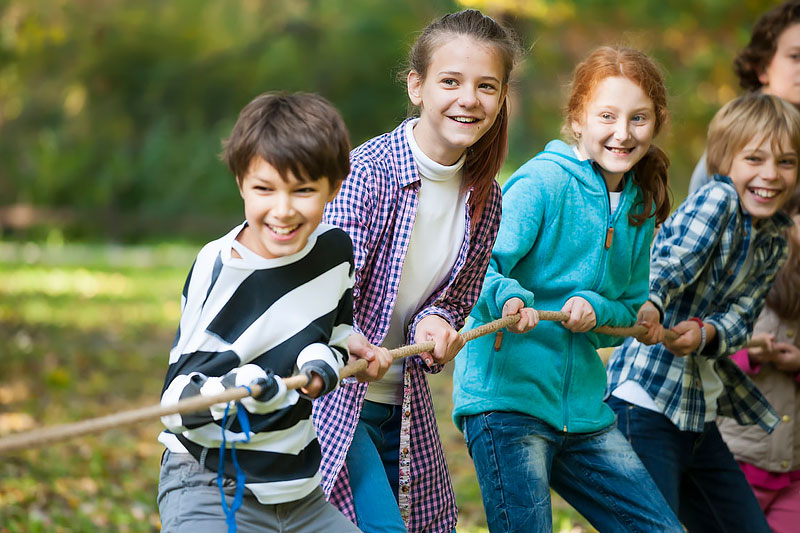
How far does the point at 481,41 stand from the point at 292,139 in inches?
36.4

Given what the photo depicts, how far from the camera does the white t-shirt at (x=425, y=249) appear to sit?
3.16 m

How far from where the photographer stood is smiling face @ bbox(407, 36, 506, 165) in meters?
3.08

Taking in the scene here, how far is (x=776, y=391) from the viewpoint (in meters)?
4.57

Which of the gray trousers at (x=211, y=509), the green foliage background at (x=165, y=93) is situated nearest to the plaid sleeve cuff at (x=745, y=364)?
the gray trousers at (x=211, y=509)

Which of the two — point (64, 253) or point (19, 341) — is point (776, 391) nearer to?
point (19, 341)

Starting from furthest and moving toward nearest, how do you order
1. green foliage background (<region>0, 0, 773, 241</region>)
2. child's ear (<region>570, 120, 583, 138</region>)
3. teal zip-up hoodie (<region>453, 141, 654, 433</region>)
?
green foliage background (<region>0, 0, 773, 241</region>) → child's ear (<region>570, 120, 583, 138</region>) → teal zip-up hoodie (<region>453, 141, 654, 433</region>)

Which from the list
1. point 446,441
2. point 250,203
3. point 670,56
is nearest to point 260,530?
point 250,203

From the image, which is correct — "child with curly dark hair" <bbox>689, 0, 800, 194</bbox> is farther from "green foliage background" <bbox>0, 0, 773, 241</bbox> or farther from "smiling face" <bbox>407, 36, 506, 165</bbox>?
"green foliage background" <bbox>0, 0, 773, 241</bbox>

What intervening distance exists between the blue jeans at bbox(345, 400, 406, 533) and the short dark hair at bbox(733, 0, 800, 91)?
2.80 m

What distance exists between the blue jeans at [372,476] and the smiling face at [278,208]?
2.53 ft

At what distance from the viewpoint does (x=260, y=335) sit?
2455 millimetres

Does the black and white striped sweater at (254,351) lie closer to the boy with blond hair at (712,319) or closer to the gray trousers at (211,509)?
the gray trousers at (211,509)

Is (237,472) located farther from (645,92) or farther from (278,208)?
(645,92)

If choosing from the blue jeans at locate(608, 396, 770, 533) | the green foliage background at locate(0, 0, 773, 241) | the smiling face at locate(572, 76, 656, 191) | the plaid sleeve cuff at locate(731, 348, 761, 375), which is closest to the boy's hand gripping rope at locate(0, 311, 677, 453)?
the smiling face at locate(572, 76, 656, 191)
